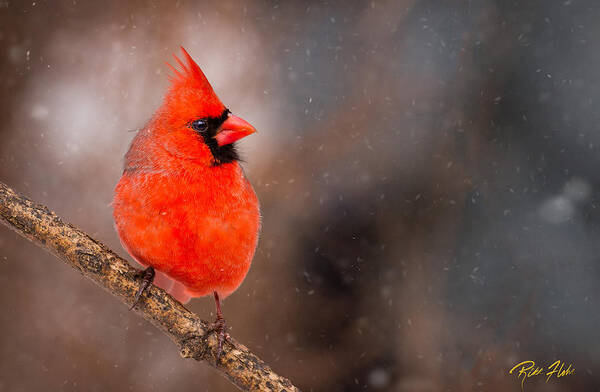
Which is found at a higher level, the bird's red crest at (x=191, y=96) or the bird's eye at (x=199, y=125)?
the bird's red crest at (x=191, y=96)

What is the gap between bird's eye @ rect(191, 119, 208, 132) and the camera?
4.21 ft

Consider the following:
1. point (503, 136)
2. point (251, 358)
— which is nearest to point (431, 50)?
point (503, 136)

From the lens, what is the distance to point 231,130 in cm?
128

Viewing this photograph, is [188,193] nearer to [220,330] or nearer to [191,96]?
[191,96]

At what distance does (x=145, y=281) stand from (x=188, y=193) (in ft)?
0.66

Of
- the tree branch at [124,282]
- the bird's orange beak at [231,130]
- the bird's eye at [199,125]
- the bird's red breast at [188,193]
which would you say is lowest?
the tree branch at [124,282]

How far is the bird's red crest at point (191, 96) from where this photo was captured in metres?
1.26

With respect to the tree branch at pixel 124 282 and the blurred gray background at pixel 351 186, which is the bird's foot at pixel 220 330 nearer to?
the tree branch at pixel 124 282

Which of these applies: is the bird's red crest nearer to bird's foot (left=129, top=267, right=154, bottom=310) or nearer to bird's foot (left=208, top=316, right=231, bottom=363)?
bird's foot (left=129, top=267, right=154, bottom=310)
